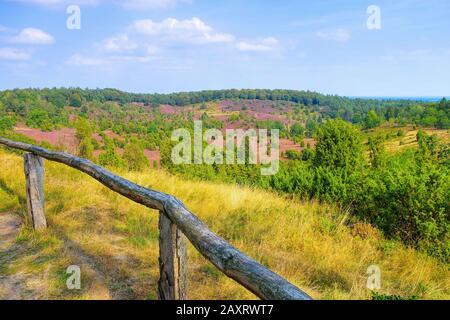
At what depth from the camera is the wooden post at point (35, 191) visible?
4.82m

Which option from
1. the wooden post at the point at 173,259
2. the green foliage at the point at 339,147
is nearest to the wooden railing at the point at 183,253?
the wooden post at the point at 173,259

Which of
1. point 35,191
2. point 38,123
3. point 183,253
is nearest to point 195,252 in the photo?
point 183,253

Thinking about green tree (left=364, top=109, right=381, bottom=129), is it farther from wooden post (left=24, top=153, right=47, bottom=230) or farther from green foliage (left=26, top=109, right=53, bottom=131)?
wooden post (left=24, top=153, right=47, bottom=230)

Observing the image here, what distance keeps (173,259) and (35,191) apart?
3.28 m

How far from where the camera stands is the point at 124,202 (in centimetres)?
632

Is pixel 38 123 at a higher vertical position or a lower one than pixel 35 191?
higher

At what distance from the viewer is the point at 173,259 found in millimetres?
2566

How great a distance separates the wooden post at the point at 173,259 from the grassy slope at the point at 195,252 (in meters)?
0.83

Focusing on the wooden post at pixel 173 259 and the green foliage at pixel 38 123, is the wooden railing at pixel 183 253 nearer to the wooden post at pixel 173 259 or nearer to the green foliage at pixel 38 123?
the wooden post at pixel 173 259

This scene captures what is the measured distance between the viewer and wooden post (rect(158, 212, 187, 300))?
8.41 feet

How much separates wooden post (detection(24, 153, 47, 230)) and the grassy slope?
17 centimetres

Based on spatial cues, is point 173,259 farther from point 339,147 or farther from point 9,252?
point 339,147
